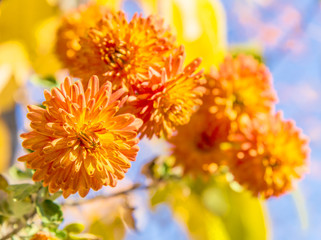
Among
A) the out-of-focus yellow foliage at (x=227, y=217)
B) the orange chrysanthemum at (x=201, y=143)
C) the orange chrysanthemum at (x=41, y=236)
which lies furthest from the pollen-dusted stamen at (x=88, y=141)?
the out-of-focus yellow foliage at (x=227, y=217)

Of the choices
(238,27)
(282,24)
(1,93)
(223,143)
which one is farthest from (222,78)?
(282,24)

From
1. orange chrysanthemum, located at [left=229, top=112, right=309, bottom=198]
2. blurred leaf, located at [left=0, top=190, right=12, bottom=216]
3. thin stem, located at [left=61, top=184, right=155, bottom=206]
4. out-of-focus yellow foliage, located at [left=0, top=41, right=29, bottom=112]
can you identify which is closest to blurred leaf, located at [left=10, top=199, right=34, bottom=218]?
blurred leaf, located at [left=0, top=190, right=12, bottom=216]

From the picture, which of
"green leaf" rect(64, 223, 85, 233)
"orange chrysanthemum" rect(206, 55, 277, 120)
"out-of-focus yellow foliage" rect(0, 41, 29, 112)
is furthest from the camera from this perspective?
"out-of-focus yellow foliage" rect(0, 41, 29, 112)

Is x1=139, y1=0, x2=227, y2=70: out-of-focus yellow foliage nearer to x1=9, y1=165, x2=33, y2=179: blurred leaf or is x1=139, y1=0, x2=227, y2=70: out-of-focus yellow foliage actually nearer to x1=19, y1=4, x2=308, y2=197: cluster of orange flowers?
x1=19, y1=4, x2=308, y2=197: cluster of orange flowers

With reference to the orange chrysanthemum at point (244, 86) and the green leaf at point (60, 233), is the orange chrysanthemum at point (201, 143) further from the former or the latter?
the green leaf at point (60, 233)

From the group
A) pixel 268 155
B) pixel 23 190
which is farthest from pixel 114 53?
pixel 268 155

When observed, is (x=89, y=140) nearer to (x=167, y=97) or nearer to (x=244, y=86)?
(x=167, y=97)
